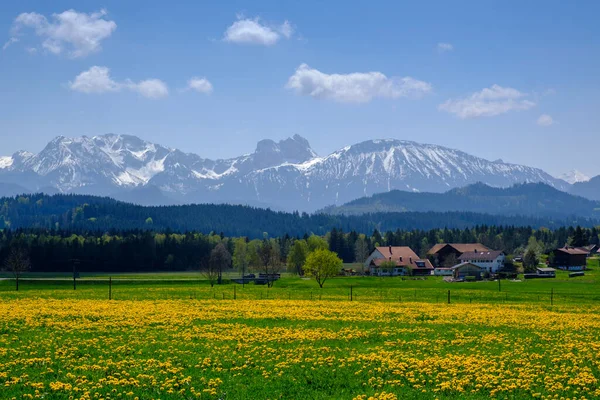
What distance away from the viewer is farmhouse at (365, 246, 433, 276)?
17643 cm

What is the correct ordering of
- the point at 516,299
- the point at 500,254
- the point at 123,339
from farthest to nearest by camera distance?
the point at 500,254 → the point at 516,299 → the point at 123,339

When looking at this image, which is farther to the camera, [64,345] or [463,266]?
[463,266]

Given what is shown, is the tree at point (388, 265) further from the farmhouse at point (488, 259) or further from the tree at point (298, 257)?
the farmhouse at point (488, 259)

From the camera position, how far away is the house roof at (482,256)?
179 meters

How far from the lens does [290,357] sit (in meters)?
26.5

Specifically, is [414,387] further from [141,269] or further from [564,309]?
[141,269]

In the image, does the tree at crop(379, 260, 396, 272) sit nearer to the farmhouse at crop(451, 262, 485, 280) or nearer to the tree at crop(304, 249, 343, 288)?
the farmhouse at crop(451, 262, 485, 280)

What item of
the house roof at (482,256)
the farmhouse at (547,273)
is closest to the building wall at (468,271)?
the farmhouse at (547,273)

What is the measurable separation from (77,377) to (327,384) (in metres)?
9.22

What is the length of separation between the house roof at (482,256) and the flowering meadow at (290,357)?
140m

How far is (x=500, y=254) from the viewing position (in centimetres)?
18050

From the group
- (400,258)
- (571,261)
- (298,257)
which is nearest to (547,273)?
(571,261)

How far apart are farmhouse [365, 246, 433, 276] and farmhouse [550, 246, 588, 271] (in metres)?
39.1

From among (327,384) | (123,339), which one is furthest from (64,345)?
(327,384)
